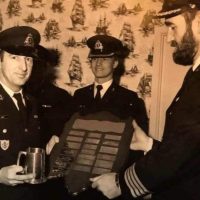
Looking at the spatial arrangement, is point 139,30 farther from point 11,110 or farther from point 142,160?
point 142,160

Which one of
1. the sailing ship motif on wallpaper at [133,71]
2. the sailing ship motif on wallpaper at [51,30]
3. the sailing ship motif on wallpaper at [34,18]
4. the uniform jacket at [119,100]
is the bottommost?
the uniform jacket at [119,100]

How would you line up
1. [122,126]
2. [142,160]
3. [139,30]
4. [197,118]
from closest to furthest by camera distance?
[197,118]
[142,160]
[122,126]
[139,30]

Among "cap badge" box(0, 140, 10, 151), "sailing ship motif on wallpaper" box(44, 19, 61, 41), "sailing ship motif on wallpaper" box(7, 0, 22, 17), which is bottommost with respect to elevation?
"cap badge" box(0, 140, 10, 151)

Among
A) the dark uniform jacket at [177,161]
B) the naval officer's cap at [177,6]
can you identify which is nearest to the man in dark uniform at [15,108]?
the dark uniform jacket at [177,161]

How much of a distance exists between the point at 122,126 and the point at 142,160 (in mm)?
397

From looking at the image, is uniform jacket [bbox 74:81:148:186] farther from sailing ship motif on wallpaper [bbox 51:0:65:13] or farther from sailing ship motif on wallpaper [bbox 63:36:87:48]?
sailing ship motif on wallpaper [bbox 51:0:65:13]

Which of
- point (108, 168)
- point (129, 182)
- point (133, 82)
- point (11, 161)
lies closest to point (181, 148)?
point (129, 182)

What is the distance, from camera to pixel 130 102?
9.96 feet

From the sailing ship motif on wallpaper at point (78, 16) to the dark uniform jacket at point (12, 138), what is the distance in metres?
1.63

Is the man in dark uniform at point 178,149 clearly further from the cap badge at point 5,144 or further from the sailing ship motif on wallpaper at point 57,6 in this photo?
the sailing ship motif on wallpaper at point 57,6

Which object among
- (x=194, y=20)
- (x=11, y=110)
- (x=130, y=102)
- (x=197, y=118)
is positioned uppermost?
(x=194, y=20)

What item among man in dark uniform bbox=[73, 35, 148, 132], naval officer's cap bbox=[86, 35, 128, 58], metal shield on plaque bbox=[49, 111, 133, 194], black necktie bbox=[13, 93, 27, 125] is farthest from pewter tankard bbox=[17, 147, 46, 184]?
naval officer's cap bbox=[86, 35, 128, 58]

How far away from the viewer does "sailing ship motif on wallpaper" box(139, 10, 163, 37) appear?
129 inches

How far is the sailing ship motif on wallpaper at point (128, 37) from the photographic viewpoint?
10.9ft
